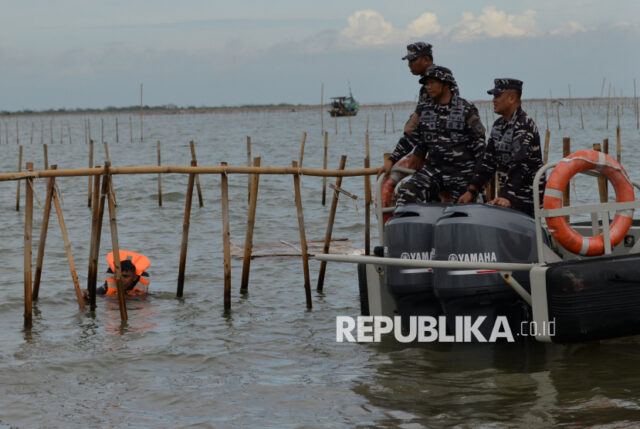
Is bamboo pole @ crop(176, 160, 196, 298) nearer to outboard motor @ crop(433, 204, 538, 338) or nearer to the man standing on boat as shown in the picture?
the man standing on boat

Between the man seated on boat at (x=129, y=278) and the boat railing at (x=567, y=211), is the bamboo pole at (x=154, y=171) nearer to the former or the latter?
the man seated on boat at (x=129, y=278)

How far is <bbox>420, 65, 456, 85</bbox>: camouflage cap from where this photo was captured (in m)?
7.09

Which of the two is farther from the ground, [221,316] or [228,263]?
[228,263]

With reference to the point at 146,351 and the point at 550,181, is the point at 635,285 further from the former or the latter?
the point at 146,351

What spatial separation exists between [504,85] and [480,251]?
4.68 ft

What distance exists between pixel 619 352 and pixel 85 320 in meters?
5.12

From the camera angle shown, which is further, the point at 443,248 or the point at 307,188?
the point at 307,188

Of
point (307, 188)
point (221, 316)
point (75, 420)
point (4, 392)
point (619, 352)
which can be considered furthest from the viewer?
point (307, 188)

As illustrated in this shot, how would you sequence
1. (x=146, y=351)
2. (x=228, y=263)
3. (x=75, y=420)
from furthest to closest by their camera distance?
(x=228, y=263)
(x=146, y=351)
(x=75, y=420)

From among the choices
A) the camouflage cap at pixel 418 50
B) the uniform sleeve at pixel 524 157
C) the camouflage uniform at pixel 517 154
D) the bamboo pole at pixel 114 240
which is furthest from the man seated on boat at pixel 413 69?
the bamboo pole at pixel 114 240

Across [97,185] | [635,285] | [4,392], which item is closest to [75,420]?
[4,392]

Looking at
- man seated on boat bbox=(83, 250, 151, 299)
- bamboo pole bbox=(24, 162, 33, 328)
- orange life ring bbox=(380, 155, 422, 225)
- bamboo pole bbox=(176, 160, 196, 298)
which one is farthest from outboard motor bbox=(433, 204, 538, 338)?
man seated on boat bbox=(83, 250, 151, 299)

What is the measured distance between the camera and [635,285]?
6.04m

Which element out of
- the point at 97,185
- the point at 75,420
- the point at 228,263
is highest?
the point at 97,185
